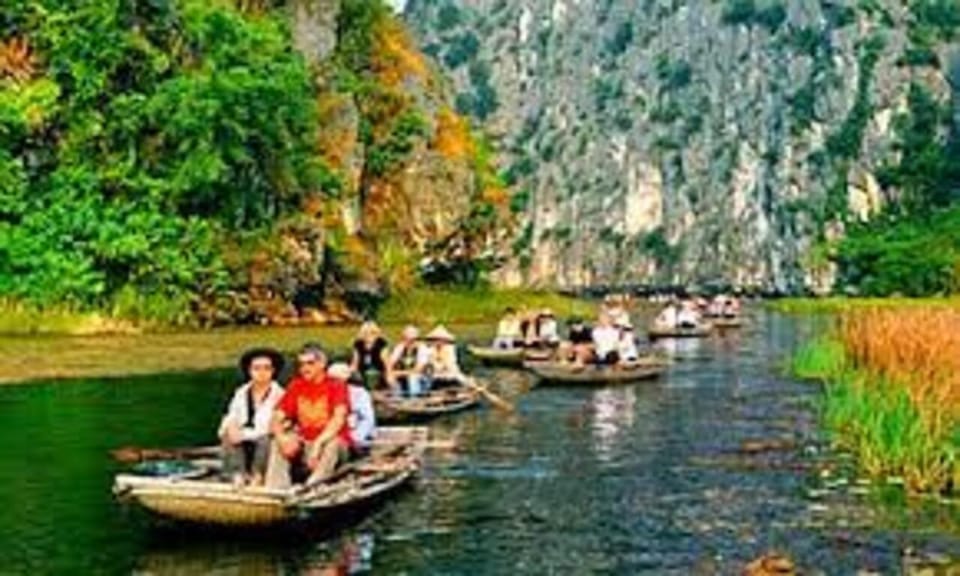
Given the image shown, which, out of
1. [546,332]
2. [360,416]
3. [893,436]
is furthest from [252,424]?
[546,332]

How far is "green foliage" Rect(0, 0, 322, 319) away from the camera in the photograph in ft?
213

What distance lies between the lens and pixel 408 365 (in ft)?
116

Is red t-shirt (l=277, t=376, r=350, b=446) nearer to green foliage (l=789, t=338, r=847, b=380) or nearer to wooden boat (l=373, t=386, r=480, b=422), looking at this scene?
wooden boat (l=373, t=386, r=480, b=422)

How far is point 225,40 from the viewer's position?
69.5 meters

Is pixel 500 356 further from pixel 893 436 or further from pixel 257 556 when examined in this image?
pixel 257 556

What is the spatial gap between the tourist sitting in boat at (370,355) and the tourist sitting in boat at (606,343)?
1013 centimetres

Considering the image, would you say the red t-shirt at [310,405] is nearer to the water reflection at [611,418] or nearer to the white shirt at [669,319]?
the water reflection at [611,418]

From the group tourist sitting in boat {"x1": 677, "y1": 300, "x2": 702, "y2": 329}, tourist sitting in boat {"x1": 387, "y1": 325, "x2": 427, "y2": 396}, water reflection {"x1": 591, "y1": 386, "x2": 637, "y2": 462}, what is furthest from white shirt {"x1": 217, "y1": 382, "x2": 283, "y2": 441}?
tourist sitting in boat {"x1": 677, "y1": 300, "x2": 702, "y2": 329}

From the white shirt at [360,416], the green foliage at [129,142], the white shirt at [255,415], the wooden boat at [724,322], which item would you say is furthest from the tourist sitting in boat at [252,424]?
the wooden boat at [724,322]

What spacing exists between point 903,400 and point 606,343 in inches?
799

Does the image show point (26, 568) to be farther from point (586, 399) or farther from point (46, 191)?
point (46, 191)

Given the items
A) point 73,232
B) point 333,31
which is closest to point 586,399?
point 73,232

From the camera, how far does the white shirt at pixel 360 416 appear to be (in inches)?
920

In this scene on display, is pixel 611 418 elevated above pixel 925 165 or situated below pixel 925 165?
below
